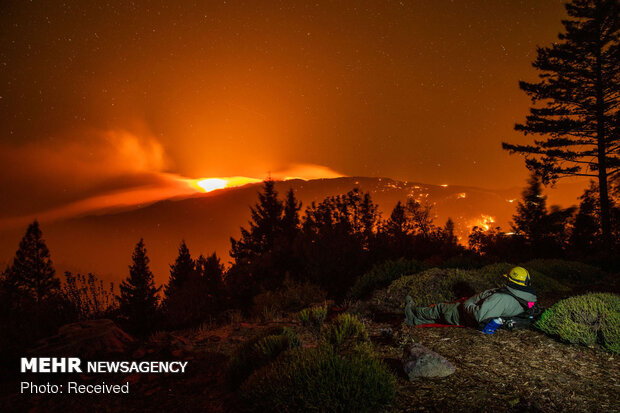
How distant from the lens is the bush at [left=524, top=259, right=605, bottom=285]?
33.2 feet

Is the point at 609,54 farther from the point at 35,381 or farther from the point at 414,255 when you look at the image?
the point at 35,381

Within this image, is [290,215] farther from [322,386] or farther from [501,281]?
[322,386]

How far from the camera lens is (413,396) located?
11.0 feet

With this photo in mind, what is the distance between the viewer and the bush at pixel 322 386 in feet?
10.1

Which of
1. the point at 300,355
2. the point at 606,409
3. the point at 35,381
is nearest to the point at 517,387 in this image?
the point at 606,409

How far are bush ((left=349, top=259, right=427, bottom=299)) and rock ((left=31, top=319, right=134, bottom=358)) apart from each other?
5.48 meters

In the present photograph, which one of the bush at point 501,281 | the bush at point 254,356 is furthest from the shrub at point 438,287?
the bush at point 254,356

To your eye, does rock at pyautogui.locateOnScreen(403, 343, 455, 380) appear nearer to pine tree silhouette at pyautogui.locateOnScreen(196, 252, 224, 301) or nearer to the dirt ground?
the dirt ground

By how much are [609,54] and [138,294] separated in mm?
39737

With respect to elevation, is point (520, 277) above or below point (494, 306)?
above

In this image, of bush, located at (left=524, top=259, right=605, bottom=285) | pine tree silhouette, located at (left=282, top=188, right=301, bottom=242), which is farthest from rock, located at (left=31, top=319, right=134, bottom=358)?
pine tree silhouette, located at (left=282, top=188, right=301, bottom=242)

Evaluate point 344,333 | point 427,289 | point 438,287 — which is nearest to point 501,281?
point 438,287

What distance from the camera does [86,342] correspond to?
5.42m

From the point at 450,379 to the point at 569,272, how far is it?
9.40m
